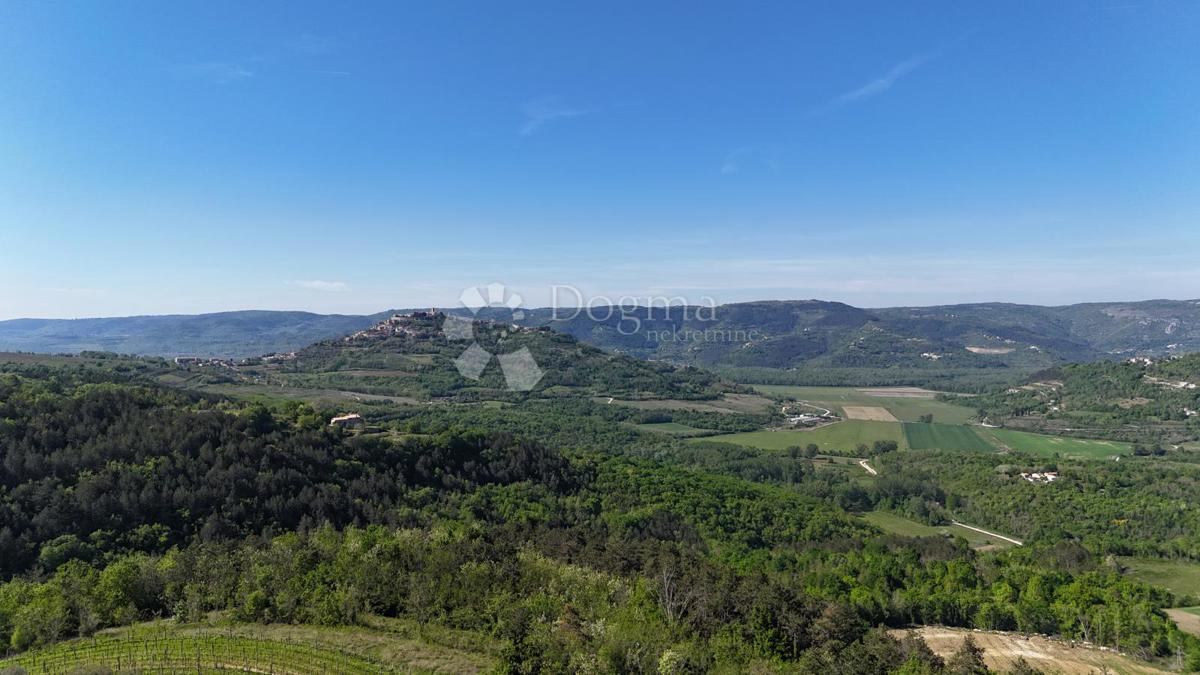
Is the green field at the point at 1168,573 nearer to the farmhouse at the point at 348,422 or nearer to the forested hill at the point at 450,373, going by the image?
the farmhouse at the point at 348,422

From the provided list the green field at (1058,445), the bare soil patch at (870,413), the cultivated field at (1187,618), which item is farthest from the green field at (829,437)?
the cultivated field at (1187,618)

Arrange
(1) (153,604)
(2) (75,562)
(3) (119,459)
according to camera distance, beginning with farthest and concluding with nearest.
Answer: (3) (119,459)
(2) (75,562)
(1) (153,604)

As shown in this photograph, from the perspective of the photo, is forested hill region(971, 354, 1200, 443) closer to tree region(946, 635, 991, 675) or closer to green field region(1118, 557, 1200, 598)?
green field region(1118, 557, 1200, 598)

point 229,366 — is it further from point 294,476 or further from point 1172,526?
point 1172,526

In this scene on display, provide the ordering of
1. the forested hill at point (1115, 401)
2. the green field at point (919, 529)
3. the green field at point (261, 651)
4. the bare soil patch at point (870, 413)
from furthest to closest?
the bare soil patch at point (870, 413)
the forested hill at point (1115, 401)
the green field at point (919, 529)
the green field at point (261, 651)

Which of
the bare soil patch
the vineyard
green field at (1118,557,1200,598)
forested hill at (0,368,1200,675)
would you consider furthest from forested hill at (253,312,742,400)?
green field at (1118,557,1200,598)

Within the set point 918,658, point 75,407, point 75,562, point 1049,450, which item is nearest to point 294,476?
point 75,562

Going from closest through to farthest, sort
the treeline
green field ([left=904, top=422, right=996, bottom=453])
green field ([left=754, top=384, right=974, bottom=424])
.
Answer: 1. the treeline
2. green field ([left=904, top=422, right=996, bottom=453])
3. green field ([left=754, top=384, right=974, bottom=424])
